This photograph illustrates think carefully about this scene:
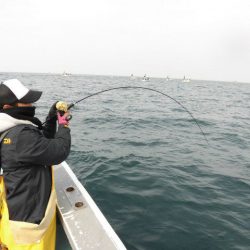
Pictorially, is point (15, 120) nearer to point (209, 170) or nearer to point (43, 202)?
point (43, 202)

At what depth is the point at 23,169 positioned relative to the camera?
2443 mm

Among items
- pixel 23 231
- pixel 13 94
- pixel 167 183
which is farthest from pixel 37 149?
pixel 167 183

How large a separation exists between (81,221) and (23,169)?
1027 millimetres

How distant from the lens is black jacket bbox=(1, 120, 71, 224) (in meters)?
2.30

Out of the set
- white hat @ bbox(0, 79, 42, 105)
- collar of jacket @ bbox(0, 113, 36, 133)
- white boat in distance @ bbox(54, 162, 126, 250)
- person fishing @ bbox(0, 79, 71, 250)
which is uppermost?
white hat @ bbox(0, 79, 42, 105)

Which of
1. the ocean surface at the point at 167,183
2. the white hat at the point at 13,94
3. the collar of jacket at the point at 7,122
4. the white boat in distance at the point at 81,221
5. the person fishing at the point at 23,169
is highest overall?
the white hat at the point at 13,94

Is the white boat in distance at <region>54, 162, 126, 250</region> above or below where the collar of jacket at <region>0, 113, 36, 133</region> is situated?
below

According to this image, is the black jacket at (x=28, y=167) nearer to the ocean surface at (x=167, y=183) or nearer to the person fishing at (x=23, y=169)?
the person fishing at (x=23, y=169)

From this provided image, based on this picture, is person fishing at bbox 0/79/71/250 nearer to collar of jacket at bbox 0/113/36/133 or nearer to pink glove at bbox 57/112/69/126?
collar of jacket at bbox 0/113/36/133

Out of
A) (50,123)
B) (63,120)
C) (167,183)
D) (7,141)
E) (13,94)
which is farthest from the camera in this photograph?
(167,183)

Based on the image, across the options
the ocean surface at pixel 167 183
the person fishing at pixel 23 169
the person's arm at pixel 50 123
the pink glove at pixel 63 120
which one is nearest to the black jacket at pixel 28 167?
the person fishing at pixel 23 169

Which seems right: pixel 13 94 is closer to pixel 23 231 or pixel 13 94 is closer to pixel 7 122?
pixel 7 122

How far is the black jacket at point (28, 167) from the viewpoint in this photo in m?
2.30

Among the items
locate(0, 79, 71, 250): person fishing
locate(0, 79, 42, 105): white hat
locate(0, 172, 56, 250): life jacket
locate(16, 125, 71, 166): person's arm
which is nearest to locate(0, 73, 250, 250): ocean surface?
locate(0, 172, 56, 250): life jacket
